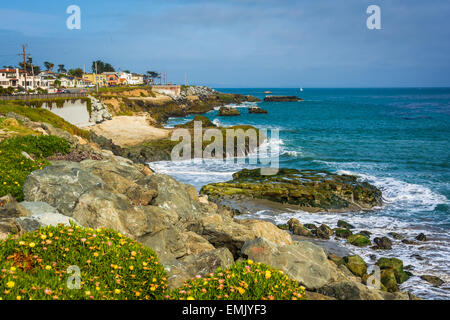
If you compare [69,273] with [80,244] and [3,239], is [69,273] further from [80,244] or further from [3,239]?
[3,239]

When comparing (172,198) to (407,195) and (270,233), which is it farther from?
(407,195)

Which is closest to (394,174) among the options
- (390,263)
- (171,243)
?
(390,263)

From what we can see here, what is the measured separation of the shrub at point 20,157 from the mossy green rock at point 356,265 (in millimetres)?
11676

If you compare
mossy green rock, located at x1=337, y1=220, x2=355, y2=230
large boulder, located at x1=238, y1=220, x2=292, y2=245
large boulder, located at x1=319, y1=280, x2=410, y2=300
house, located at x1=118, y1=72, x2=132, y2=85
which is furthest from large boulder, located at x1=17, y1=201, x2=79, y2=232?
house, located at x1=118, y1=72, x2=132, y2=85

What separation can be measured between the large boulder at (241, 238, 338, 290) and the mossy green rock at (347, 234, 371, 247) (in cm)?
854

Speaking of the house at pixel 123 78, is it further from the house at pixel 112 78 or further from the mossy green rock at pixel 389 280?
the mossy green rock at pixel 389 280

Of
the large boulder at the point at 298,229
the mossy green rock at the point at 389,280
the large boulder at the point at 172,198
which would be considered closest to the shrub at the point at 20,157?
the large boulder at the point at 172,198

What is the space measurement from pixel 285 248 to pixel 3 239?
6353 mm

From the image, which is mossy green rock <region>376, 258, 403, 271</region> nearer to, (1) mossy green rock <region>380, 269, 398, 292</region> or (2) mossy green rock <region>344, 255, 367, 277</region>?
(1) mossy green rock <region>380, 269, 398, 292</region>

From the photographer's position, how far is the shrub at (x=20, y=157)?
1104 centimetres

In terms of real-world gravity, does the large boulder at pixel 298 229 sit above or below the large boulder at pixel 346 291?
below

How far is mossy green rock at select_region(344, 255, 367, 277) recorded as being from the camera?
13807 millimetres

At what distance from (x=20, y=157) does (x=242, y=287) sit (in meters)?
11.4

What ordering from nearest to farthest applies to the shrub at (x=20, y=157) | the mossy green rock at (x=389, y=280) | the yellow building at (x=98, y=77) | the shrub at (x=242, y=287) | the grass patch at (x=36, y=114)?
the shrub at (x=242, y=287) < the shrub at (x=20, y=157) < the mossy green rock at (x=389, y=280) < the grass patch at (x=36, y=114) < the yellow building at (x=98, y=77)
